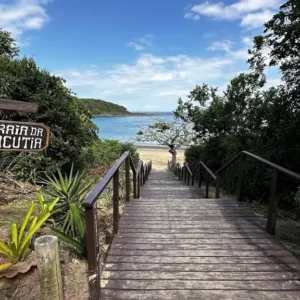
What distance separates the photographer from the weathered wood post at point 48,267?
182cm

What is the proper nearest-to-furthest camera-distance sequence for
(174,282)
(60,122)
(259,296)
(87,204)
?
(87,204) < (259,296) < (174,282) < (60,122)

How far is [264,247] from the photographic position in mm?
3029

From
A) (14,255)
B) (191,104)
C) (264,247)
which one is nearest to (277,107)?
(264,247)

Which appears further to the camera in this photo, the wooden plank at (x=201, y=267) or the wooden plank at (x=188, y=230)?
the wooden plank at (x=188, y=230)

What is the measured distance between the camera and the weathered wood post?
5.97 feet

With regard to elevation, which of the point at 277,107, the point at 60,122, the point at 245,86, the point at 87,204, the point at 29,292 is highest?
the point at 245,86

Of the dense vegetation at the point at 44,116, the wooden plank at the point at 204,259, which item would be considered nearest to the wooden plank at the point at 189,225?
the wooden plank at the point at 204,259

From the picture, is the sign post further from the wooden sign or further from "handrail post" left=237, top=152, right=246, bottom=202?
"handrail post" left=237, top=152, right=246, bottom=202

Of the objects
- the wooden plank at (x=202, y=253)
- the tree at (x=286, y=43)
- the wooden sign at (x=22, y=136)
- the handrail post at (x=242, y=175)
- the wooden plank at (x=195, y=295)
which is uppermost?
the tree at (x=286, y=43)

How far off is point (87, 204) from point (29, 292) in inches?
36.4

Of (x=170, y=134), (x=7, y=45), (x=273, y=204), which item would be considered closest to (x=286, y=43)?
(x=273, y=204)

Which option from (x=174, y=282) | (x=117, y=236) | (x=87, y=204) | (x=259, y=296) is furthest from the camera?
(x=117, y=236)

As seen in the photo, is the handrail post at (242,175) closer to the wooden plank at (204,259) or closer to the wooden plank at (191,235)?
the wooden plank at (191,235)

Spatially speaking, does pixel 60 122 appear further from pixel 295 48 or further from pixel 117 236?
pixel 295 48
